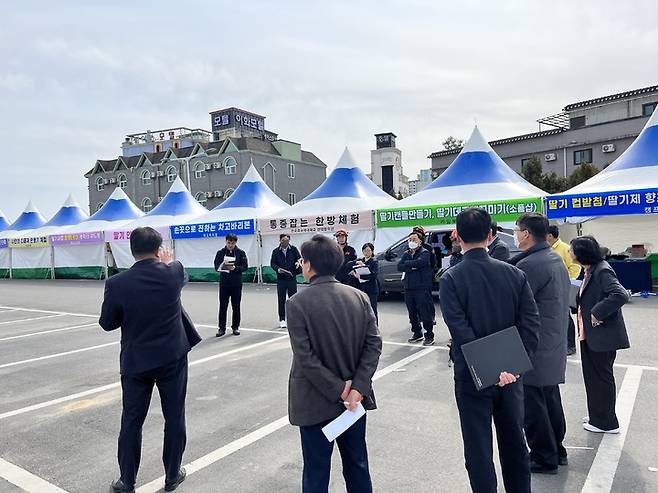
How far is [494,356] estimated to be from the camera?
2537 millimetres

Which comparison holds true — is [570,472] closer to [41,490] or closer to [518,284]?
[518,284]

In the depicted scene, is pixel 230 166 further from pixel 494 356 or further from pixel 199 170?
pixel 494 356

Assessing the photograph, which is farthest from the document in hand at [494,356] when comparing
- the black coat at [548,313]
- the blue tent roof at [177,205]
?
the blue tent roof at [177,205]

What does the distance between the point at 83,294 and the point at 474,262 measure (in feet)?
55.7

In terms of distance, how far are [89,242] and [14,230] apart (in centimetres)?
889

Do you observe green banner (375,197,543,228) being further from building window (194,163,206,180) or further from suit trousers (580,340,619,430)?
building window (194,163,206,180)

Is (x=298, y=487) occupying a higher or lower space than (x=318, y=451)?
lower

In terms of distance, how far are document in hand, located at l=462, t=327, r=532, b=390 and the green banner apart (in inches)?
391

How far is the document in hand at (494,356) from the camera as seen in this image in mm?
2525

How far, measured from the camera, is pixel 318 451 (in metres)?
2.44

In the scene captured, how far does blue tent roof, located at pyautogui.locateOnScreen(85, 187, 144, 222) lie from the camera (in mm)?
23984

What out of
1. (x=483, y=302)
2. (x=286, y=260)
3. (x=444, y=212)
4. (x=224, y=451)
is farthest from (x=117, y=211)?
(x=483, y=302)

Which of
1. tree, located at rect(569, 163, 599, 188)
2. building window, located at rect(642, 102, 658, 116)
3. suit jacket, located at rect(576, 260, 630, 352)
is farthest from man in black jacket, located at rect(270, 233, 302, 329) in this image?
building window, located at rect(642, 102, 658, 116)

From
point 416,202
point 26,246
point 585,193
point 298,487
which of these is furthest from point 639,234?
point 26,246
